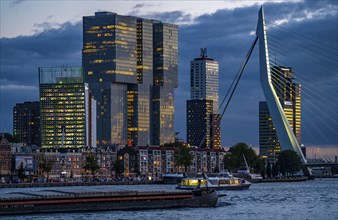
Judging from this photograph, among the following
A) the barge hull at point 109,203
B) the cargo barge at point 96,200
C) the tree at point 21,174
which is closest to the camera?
the barge hull at point 109,203

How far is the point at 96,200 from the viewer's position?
7750 cm

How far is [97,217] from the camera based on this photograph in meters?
72.1

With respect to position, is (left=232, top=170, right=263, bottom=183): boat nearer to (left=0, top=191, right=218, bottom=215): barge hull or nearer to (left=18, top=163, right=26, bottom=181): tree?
(left=18, top=163, right=26, bottom=181): tree

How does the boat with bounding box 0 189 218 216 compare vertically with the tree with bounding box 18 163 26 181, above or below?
below

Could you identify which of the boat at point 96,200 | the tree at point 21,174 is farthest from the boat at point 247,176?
the boat at point 96,200

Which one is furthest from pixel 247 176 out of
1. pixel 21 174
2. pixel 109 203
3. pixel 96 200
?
pixel 96 200

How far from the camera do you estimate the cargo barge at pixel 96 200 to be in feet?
240

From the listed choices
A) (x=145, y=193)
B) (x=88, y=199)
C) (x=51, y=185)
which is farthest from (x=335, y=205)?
(x=51, y=185)

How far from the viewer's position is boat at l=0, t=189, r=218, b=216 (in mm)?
73250

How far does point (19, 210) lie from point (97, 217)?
6410 millimetres

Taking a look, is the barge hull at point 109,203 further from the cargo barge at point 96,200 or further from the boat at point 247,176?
the boat at point 247,176

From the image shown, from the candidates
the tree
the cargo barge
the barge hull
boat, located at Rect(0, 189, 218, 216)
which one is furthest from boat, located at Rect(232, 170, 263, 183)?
the cargo barge

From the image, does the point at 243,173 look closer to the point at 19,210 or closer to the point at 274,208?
the point at 274,208

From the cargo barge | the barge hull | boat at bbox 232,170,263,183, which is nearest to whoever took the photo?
the barge hull
